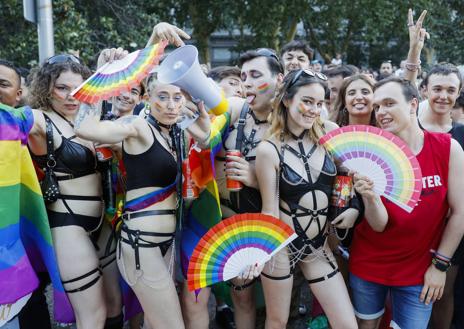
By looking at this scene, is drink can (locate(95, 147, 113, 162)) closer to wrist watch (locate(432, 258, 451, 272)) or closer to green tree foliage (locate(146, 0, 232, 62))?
wrist watch (locate(432, 258, 451, 272))

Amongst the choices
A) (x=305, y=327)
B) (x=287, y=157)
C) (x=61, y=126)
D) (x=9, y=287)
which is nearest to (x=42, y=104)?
(x=61, y=126)

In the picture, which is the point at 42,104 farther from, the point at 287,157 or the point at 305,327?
the point at 305,327

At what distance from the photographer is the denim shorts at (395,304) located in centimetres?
280

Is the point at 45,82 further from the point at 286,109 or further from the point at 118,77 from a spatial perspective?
the point at 286,109

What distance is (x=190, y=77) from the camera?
7.58 ft

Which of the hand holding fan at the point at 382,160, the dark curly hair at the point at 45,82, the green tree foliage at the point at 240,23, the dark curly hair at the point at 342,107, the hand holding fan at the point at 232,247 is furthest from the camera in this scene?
the green tree foliage at the point at 240,23

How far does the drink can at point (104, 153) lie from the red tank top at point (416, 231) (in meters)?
1.75

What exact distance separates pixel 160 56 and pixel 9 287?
1567 millimetres

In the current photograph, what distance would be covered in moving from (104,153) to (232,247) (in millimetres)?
1002

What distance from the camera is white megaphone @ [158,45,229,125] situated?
7.61 ft

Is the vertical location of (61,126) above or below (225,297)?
above

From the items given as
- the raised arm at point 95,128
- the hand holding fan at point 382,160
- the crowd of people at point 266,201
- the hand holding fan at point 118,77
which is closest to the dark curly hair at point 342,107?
the crowd of people at point 266,201

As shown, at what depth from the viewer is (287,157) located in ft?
9.33

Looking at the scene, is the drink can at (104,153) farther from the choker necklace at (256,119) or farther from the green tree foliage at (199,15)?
the green tree foliage at (199,15)
